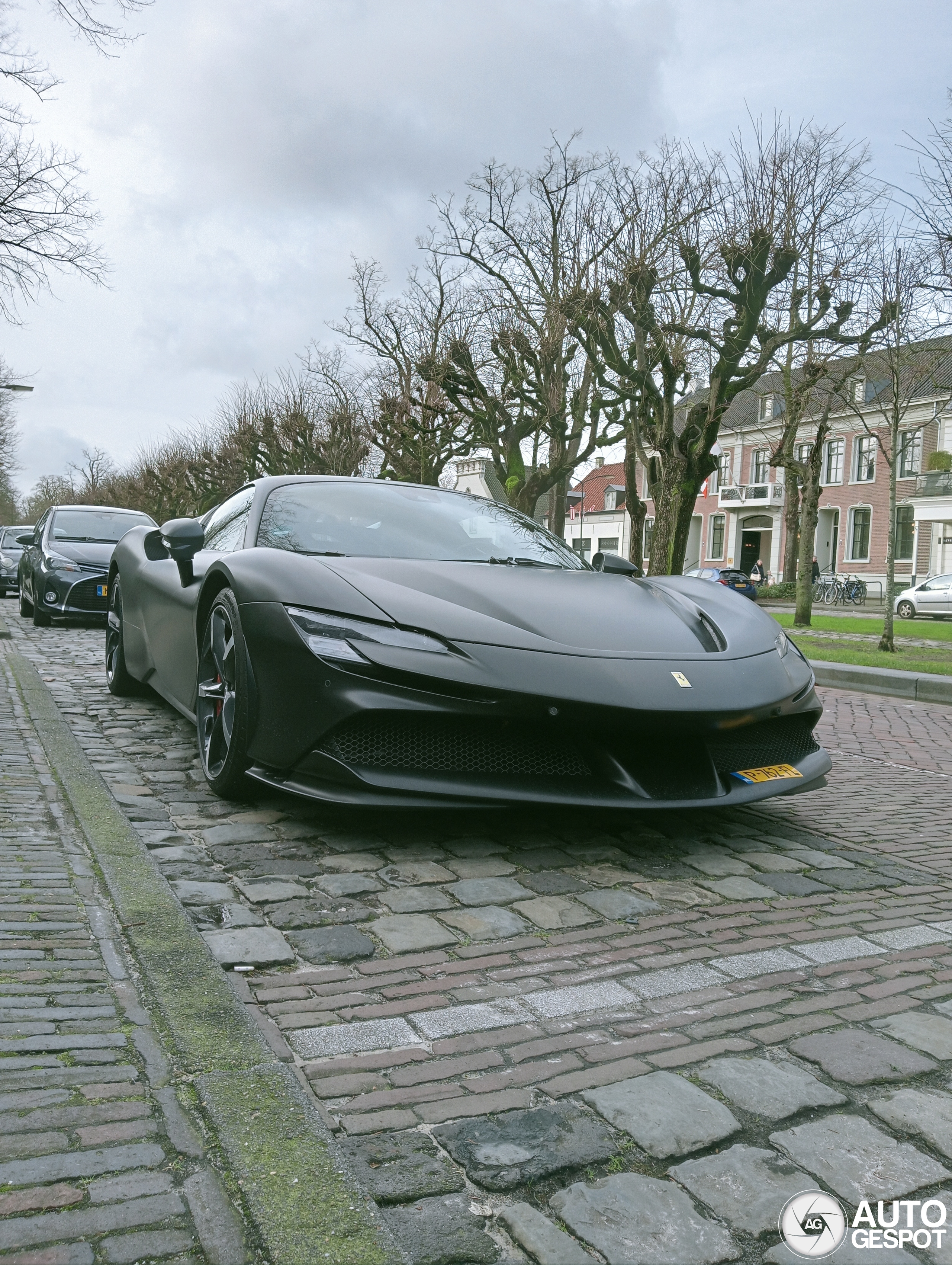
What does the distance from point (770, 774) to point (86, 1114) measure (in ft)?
8.05

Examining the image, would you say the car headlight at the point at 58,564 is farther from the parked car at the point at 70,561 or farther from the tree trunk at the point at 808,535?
the tree trunk at the point at 808,535

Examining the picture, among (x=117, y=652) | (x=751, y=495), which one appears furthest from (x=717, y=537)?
(x=117, y=652)

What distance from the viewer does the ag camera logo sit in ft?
4.93

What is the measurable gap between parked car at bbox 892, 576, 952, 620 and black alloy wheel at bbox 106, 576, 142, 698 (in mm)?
29086

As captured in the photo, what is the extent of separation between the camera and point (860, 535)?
167ft

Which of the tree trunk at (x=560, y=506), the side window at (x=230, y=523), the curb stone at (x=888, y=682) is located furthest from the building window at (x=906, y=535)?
the side window at (x=230, y=523)

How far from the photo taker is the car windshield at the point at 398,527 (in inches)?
164

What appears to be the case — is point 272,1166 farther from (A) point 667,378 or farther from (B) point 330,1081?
(A) point 667,378

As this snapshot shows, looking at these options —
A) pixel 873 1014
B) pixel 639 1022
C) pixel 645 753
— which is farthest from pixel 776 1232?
pixel 645 753

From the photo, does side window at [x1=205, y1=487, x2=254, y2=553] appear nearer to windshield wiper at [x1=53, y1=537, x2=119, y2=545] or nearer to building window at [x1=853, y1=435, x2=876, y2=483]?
windshield wiper at [x1=53, y1=537, x2=119, y2=545]

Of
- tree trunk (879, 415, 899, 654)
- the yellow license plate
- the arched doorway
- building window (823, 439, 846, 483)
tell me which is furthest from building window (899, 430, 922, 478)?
the yellow license plate

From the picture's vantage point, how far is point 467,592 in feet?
11.8

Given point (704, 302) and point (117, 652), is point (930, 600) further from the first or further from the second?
point (117, 652)

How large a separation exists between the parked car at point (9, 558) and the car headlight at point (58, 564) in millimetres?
5459
